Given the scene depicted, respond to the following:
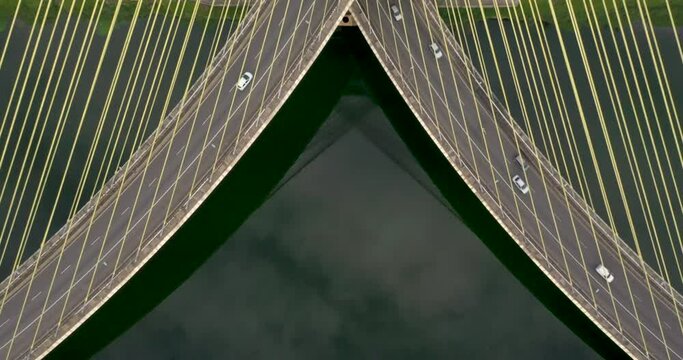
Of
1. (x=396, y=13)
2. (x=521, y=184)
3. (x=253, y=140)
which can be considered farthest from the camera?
(x=396, y=13)

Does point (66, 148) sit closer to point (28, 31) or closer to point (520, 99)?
point (28, 31)

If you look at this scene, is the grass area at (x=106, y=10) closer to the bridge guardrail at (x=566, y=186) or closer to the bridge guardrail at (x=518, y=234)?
the bridge guardrail at (x=518, y=234)

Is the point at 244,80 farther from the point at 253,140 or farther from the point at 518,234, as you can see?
the point at 518,234

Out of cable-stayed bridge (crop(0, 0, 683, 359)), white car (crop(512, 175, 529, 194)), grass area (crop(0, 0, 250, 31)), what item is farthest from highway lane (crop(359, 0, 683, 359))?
grass area (crop(0, 0, 250, 31))

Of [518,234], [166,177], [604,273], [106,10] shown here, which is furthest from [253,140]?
[604,273]

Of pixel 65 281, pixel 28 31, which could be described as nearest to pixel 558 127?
pixel 65 281

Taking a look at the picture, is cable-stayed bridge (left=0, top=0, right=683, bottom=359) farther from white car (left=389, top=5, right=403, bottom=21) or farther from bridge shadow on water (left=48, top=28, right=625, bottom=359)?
bridge shadow on water (left=48, top=28, right=625, bottom=359)
